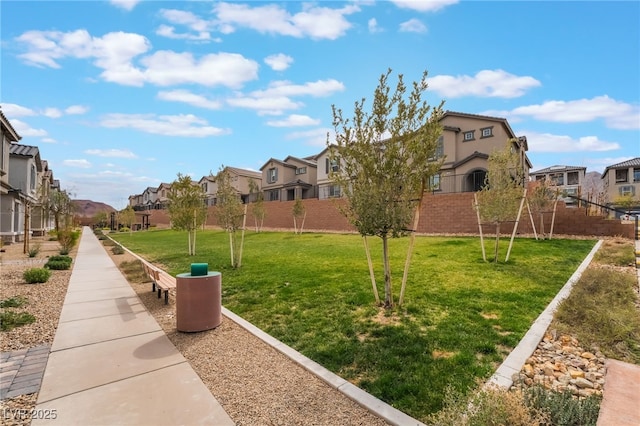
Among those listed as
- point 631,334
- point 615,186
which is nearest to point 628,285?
point 631,334

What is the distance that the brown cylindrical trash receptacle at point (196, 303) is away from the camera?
519cm

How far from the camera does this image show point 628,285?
643cm

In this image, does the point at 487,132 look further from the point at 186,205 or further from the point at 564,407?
the point at 564,407

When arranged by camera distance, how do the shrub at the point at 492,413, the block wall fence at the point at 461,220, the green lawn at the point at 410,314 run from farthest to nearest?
the block wall fence at the point at 461,220
the green lawn at the point at 410,314
the shrub at the point at 492,413

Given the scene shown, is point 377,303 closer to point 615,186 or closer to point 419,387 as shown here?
point 419,387

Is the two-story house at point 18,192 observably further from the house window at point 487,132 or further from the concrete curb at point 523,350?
the house window at point 487,132

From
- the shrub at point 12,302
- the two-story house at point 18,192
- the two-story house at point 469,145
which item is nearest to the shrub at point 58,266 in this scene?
the shrub at point 12,302

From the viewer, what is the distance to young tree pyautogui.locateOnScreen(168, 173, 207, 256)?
14109 mm

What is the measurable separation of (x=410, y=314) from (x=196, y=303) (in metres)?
3.68

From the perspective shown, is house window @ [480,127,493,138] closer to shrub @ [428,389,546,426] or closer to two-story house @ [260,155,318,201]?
two-story house @ [260,155,318,201]

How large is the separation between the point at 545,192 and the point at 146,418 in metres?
18.0

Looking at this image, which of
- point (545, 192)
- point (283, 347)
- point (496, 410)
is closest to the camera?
point (496, 410)

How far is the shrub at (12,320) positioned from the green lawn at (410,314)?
3.46 meters

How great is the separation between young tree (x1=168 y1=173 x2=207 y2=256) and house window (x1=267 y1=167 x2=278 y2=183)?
31.1m
